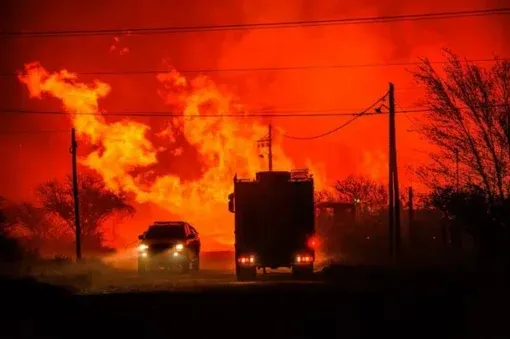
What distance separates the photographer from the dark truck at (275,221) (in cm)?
3009

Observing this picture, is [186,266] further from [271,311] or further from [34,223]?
[34,223]

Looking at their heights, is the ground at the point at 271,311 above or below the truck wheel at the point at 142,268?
above

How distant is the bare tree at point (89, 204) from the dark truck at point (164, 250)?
31701mm

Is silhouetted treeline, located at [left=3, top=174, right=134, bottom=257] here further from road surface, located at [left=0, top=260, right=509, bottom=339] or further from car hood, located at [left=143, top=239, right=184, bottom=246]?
road surface, located at [left=0, top=260, right=509, bottom=339]

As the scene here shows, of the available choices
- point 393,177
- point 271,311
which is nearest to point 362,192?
point 393,177

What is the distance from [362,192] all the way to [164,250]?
146ft

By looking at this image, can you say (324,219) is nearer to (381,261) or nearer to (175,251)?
(381,261)

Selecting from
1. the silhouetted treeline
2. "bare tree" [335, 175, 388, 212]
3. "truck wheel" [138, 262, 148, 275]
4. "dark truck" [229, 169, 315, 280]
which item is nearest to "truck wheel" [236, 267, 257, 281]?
"dark truck" [229, 169, 315, 280]

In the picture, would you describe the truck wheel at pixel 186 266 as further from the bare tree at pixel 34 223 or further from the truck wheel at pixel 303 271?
the bare tree at pixel 34 223

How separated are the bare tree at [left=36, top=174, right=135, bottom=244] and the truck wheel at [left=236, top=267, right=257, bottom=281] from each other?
36.9 m

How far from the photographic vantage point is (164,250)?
3434 cm

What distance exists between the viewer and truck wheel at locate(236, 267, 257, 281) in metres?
30.5

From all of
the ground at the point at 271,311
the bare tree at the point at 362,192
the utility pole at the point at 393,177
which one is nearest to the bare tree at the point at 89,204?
the bare tree at the point at 362,192

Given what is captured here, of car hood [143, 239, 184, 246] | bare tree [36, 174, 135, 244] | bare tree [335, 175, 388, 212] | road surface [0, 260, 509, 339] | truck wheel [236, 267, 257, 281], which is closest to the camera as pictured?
road surface [0, 260, 509, 339]
